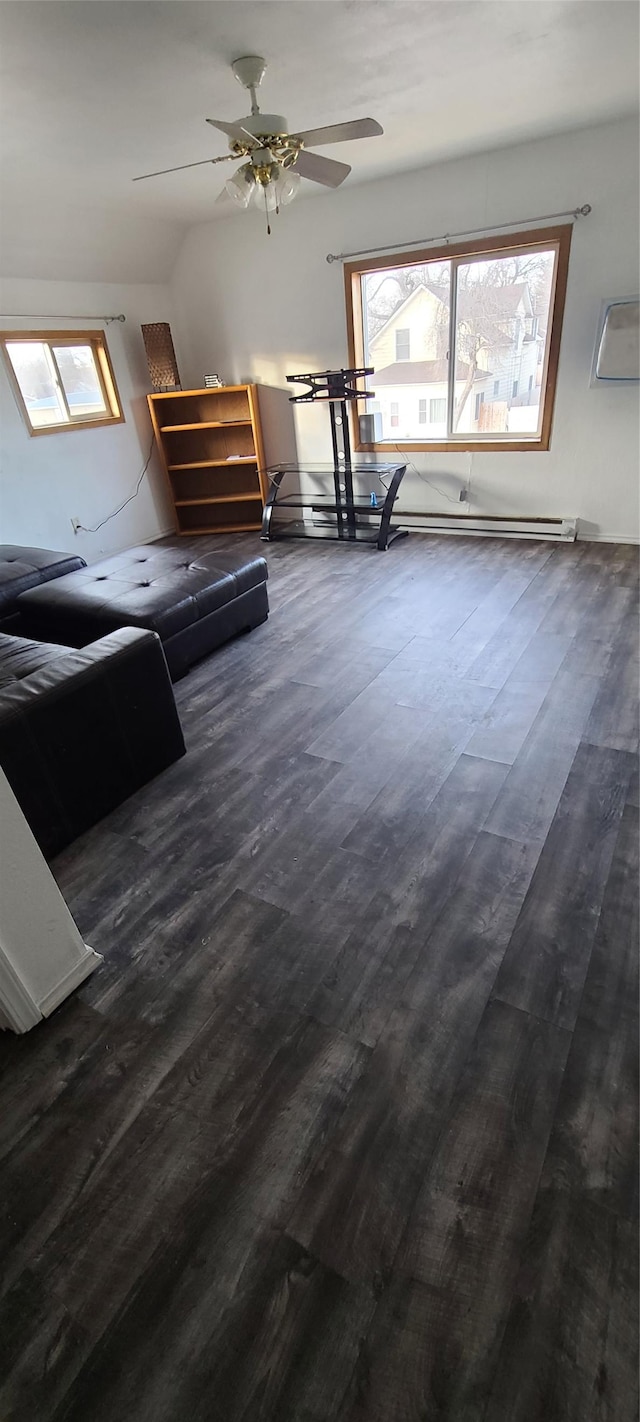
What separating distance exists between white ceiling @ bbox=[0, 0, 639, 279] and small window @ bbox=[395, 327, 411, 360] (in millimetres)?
974

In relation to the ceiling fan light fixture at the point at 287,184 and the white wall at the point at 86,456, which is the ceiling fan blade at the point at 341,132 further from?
the white wall at the point at 86,456

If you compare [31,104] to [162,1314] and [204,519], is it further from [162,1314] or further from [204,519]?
[162,1314]

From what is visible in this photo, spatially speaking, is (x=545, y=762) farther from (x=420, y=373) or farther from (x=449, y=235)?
(x=449, y=235)

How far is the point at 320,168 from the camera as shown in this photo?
265 cm

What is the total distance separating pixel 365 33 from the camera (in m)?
2.24

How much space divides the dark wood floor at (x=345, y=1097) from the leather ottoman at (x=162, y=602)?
749 millimetres

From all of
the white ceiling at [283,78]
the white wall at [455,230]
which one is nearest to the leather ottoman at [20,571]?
the white ceiling at [283,78]

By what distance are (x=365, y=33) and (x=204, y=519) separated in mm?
3849

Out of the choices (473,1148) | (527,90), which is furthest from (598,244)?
(473,1148)

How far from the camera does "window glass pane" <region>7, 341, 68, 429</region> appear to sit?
432 cm

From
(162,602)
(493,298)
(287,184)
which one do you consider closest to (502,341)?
(493,298)

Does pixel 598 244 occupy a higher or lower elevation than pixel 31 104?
lower

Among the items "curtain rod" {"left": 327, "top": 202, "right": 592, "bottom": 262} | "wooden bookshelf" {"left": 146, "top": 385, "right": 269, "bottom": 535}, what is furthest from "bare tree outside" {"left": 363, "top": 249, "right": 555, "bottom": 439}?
"wooden bookshelf" {"left": 146, "top": 385, "right": 269, "bottom": 535}

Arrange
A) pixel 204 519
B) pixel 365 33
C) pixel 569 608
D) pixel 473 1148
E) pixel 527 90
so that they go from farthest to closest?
1. pixel 204 519
2. pixel 569 608
3. pixel 527 90
4. pixel 365 33
5. pixel 473 1148
